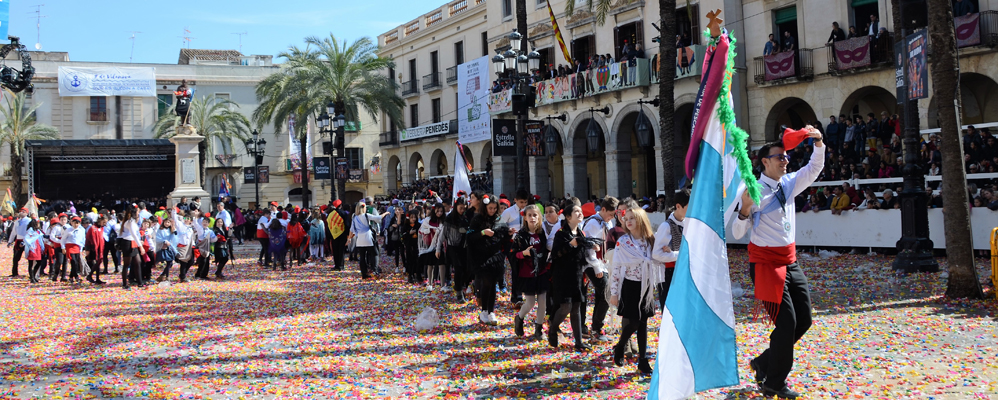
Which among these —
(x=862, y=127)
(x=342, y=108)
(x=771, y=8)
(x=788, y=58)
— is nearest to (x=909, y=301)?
(x=862, y=127)

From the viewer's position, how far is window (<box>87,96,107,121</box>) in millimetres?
51750

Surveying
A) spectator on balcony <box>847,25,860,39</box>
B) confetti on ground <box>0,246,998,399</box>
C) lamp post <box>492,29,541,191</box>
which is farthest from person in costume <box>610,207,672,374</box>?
spectator on balcony <box>847,25,860,39</box>

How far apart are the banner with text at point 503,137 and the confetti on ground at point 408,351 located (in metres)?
6.68

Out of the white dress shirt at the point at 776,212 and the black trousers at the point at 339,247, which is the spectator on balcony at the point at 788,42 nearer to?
the black trousers at the point at 339,247

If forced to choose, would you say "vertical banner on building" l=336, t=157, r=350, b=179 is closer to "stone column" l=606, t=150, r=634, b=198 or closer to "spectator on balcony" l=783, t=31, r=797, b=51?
"stone column" l=606, t=150, r=634, b=198

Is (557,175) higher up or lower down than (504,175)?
higher up

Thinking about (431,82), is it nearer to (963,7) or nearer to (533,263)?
(963,7)

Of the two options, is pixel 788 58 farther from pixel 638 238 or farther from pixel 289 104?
pixel 289 104

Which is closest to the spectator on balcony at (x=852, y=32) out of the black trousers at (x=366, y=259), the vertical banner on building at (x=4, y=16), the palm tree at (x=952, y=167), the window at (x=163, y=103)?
the palm tree at (x=952, y=167)

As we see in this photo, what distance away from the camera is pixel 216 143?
54312mm

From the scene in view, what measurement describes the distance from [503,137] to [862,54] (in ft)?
32.3

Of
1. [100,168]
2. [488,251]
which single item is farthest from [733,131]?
[100,168]

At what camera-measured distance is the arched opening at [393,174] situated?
1832 inches

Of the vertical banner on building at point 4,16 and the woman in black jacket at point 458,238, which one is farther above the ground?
the vertical banner on building at point 4,16
